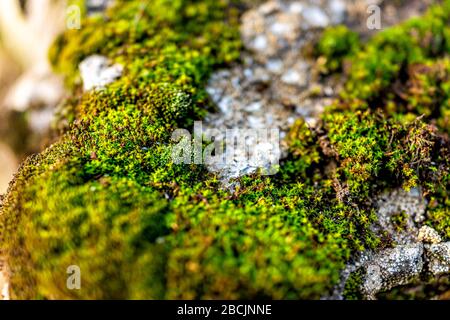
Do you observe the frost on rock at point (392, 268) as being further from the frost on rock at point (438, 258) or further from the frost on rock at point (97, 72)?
the frost on rock at point (97, 72)

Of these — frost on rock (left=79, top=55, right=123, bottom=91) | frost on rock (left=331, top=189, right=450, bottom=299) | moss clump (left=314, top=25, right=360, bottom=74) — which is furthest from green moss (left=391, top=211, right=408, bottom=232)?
frost on rock (left=79, top=55, right=123, bottom=91)

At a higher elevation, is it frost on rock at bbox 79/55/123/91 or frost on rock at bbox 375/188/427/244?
frost on rock at bbox 79/55/123/91

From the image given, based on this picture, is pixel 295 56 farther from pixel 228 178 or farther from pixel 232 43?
pixel 228 178

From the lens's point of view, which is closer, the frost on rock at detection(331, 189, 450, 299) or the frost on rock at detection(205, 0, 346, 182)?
the frost on rock at detection(331, 189, 450, 299)

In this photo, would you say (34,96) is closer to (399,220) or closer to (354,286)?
(354,286)

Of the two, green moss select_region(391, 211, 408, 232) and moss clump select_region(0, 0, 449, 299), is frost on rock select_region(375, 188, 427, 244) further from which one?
moss clump select_region(0, 0, 449, 299)

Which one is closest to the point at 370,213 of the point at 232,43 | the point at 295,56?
the point at 295,56

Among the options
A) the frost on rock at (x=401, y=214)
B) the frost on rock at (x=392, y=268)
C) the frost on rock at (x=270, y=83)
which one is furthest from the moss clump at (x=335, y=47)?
the frost on rock at (x=392, y=268)

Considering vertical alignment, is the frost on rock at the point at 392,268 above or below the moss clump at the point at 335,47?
below

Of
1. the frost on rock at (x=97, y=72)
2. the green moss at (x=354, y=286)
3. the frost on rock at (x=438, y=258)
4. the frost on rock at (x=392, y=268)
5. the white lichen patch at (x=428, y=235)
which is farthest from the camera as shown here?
the frost on rock at (x=97, y=72)
